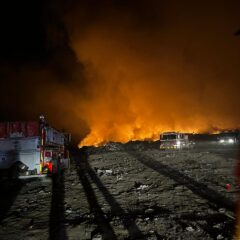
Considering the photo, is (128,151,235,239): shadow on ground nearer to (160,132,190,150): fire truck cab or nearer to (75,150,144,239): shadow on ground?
(75,150,144,239): shadow on ground

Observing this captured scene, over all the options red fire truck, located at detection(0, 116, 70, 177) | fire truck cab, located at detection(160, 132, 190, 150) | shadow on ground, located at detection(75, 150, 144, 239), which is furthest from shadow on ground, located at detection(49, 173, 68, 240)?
fire truck cab, located at detection(160, 132, 190, 150)

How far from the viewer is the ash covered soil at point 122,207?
6168 mm

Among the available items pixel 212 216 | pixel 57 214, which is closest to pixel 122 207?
pixel 57 214

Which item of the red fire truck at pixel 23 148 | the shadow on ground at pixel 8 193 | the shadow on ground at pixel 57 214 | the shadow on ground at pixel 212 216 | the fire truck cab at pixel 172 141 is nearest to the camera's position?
the shadow on ground at pixel 212 216

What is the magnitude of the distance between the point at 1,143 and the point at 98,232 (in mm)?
7947

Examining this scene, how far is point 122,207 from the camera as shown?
808 cm

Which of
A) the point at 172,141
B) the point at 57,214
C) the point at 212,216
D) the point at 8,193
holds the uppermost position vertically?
the point at 172,141

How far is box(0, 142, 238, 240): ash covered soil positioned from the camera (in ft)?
20.2

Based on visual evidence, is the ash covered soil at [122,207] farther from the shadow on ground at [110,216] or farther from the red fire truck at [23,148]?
the red fire truck at [23,148]

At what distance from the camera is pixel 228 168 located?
14.3 metres

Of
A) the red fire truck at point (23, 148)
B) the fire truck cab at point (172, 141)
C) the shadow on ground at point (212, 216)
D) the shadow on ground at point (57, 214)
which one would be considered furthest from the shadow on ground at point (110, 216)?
the fire truck cab at point (172, 141)

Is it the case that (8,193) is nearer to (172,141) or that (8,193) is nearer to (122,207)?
(122,207)

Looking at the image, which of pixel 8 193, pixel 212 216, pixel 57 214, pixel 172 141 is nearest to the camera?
pixel 212 216

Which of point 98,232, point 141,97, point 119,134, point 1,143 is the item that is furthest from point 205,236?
point 141,97
